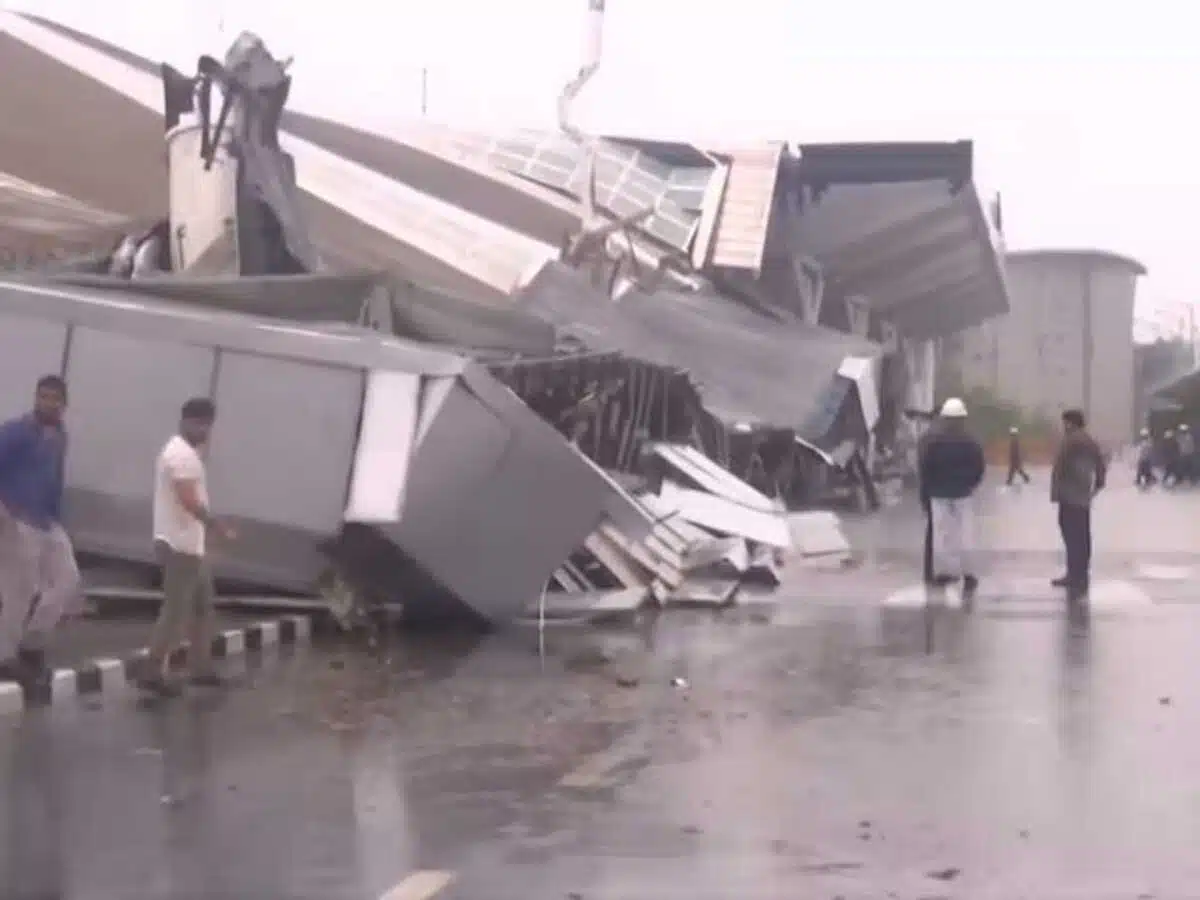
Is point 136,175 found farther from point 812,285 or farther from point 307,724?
point 307,724

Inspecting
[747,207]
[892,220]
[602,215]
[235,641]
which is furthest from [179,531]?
[892,220]

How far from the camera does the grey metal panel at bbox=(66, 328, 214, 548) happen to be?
15.0m

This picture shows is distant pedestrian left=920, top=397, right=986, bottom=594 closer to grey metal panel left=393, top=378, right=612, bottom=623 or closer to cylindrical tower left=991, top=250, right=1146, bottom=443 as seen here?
grey metal panel left=393, top=378, right=612, bottom=623

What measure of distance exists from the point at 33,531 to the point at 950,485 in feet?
34.2

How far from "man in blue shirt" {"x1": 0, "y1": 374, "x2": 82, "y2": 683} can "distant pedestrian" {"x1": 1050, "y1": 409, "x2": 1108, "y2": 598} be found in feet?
34.6

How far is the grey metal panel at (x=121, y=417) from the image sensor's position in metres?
15.0

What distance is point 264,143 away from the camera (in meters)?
19.3

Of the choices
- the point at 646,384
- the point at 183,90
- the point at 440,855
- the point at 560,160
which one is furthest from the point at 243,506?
the point at 560,160

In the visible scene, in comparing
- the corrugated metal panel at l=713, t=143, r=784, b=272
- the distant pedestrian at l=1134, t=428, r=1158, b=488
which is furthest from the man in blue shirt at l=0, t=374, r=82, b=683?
the distant pedestrian at l=1134, t=428, r=1158, b=488

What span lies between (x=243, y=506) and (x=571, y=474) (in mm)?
2515

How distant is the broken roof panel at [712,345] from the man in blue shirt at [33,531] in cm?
1613

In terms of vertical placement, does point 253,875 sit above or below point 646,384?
below

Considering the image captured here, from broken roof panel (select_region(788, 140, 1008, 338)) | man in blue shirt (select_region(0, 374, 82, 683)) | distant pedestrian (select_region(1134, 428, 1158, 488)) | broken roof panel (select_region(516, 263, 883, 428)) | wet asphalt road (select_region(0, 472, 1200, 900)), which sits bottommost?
wet asphalt road (select_region(0, 472, 1200, 900))

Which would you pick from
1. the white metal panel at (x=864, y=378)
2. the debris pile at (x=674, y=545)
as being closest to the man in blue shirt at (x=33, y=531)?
the debris pile at (x=674, y=545)
